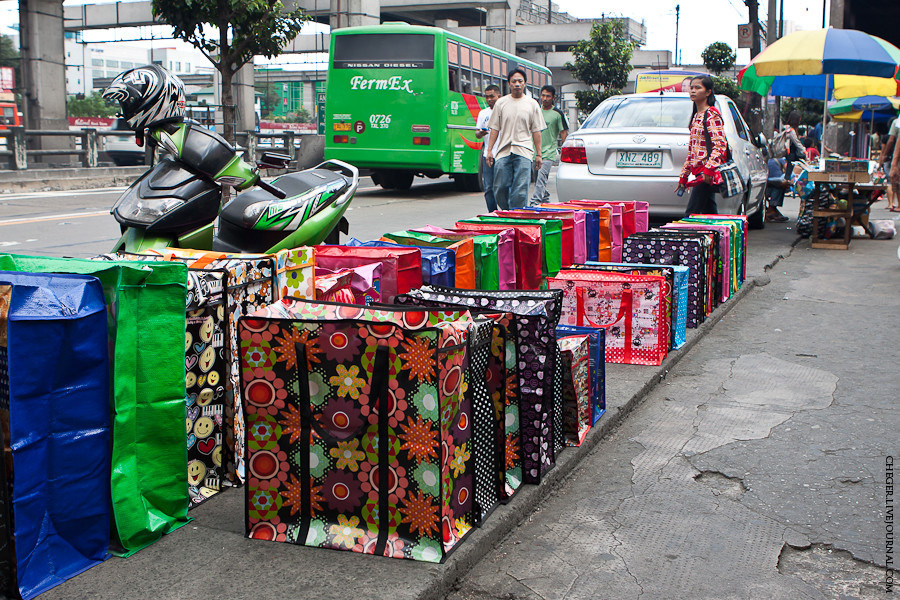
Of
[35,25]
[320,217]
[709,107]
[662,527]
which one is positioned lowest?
[662,527]

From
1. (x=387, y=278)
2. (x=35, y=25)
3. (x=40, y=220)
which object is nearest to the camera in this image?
(x=387, y=278)

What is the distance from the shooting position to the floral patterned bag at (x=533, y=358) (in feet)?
10.4

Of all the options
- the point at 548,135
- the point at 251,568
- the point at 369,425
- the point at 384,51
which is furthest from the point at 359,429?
the point at 384,51

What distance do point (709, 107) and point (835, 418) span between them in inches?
162

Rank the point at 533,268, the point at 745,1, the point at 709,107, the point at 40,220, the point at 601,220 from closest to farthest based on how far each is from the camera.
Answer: the point at 533,268, the point at 601,220, the point at 709,107, the point at 40,220, the point at 745,1

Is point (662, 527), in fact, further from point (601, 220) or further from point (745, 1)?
point (745, 1)

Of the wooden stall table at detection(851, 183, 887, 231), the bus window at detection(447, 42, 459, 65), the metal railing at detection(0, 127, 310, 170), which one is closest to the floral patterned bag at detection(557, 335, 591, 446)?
the wooden stall table at detection(851, 183, 887, 231)

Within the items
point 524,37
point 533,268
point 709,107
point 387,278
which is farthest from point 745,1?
point 524,37

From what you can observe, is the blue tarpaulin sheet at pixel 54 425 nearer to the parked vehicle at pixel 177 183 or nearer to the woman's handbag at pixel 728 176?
the parked vehicle at pixel 177 183

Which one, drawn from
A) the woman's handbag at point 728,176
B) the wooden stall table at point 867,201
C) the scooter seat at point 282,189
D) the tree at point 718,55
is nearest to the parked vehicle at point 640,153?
the woman's handbag at point 728,176

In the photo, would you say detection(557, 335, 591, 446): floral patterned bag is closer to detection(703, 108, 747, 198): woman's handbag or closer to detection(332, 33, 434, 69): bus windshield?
detection(703, 108, 747, 198): woman's handbag

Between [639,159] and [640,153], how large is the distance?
0.21 feet

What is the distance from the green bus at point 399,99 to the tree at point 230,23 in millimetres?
2031

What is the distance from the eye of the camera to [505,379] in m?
3.01
